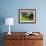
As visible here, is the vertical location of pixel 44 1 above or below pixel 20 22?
above

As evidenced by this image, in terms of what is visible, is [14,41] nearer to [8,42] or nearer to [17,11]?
[8,42]

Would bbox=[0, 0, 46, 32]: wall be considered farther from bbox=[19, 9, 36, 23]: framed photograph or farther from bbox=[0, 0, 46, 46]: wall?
bbox=[19, 9, 36, 23]: framed photograph

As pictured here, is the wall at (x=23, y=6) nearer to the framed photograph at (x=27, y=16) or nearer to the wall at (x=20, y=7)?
the wall at (x=20, y=7)

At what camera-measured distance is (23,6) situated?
4543 mm

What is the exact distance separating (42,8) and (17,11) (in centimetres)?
85

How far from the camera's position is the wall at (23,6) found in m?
4.54

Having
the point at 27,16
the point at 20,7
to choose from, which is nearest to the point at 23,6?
the point at 20,7

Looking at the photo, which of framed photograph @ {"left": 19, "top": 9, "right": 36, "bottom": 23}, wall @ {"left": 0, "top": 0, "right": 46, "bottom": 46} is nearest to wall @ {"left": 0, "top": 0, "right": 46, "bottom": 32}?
wall @ {"left": 0, "top": 0, "right": 46, "bottom": 46}

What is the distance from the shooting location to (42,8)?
4.57 m

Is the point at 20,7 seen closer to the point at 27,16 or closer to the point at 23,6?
the point at 23,6

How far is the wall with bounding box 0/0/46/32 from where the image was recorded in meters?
4.54

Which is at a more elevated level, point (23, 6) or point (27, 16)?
point (23, 6)

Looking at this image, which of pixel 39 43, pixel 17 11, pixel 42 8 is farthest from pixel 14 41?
pixel 42 8

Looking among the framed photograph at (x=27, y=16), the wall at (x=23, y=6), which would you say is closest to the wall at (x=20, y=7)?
the wall at (x=23, y=6)
